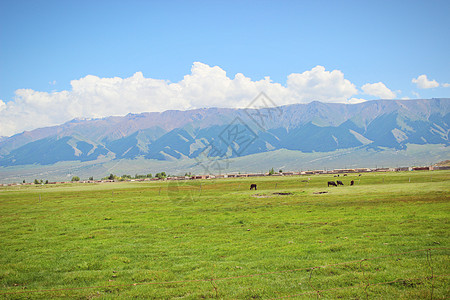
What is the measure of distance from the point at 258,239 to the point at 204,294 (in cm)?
884

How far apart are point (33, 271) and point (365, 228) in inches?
749

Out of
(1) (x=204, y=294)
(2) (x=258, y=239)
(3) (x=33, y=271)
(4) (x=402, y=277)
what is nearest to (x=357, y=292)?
(4) (x=402, y=277)

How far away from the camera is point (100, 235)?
23.0 meters

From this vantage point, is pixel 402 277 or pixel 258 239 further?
pixel 258 239

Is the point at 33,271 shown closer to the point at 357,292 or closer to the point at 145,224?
the point at 145,224

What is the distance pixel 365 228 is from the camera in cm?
2047

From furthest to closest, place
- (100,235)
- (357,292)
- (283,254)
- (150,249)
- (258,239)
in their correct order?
(100,235), (258,239), (150,249), (283,254), (357,292)

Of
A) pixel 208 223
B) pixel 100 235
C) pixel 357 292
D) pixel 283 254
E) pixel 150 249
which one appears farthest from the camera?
pixel 208 223

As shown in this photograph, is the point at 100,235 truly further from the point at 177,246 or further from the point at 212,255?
the point at 212,255

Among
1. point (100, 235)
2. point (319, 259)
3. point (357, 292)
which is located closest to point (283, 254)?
point (319, 259)

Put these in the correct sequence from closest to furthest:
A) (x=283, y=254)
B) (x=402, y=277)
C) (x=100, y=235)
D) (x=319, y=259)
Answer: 1. (x=402, y=277)
2. (x=319, y=259)
3. (x=283, y=254)
4. (x=100, y=235)

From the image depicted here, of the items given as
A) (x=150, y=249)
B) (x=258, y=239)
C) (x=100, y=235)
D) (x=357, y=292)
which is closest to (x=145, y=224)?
(x=100, y=235)

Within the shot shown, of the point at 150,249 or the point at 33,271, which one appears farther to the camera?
the point at 150,249

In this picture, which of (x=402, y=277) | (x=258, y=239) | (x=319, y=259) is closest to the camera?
(x=402, y=277)
